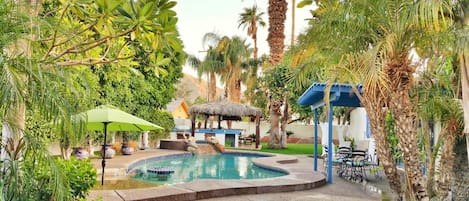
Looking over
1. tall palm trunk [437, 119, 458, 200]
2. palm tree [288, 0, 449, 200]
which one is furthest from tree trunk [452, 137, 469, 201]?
palm tree [288, 0, 449, 200]

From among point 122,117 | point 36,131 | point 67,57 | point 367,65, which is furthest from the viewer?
point 36,131

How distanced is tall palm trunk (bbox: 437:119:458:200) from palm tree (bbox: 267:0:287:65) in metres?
17.0

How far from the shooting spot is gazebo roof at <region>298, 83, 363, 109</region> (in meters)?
10.1

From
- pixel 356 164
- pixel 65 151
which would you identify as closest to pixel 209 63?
pixel 65 151

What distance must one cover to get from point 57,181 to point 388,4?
5.73m

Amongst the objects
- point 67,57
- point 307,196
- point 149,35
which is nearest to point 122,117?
point 67,57

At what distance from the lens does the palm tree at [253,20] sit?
31.8 meters

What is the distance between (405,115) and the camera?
268 inches

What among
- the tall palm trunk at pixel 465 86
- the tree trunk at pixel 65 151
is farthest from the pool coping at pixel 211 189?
the tree trunk at pixel 65 151

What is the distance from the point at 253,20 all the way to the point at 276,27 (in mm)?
8823

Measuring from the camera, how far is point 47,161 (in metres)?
3.15

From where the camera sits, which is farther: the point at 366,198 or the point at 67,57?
the point at 366,198

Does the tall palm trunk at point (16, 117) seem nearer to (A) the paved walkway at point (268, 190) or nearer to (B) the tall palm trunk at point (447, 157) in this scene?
(A) the paved walkway at point (268, 190)

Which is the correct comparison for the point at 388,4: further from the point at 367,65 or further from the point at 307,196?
the point at 307,196
